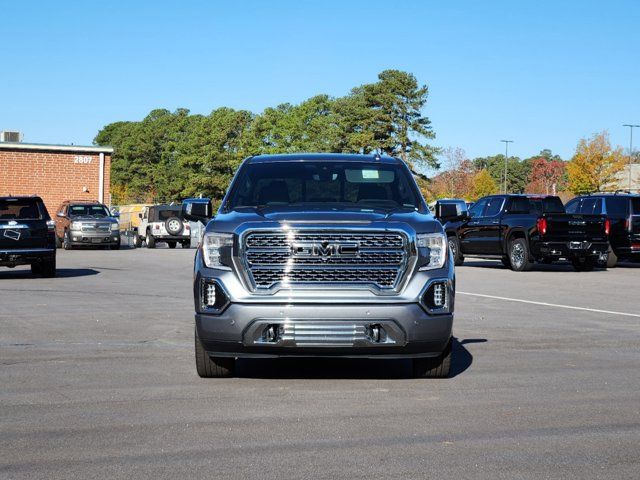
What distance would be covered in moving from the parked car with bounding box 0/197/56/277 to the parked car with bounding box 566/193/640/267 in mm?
14535

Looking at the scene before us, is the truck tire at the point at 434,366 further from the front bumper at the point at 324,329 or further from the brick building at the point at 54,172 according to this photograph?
the brick building at the point at 54,172

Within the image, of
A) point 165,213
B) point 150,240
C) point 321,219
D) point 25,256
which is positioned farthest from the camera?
point 165,213

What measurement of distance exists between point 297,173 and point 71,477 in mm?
4658

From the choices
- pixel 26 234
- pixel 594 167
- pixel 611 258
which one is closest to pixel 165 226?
pixel 611 258

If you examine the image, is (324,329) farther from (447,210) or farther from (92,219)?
(92,219)

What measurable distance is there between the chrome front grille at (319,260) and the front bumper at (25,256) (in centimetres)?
1501

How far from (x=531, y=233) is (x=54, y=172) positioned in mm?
41120

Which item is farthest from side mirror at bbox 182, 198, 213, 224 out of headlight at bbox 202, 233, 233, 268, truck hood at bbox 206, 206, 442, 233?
headlight at bbox 202, 233, 233, 268

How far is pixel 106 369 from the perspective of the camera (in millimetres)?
9203

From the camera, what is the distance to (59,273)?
24.4 metres

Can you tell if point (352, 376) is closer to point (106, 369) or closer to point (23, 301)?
point (106, 369)

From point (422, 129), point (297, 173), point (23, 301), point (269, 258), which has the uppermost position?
point (422, 129)

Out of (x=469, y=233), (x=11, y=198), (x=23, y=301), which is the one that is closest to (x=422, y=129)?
(x=469, y=233)

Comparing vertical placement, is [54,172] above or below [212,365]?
above
